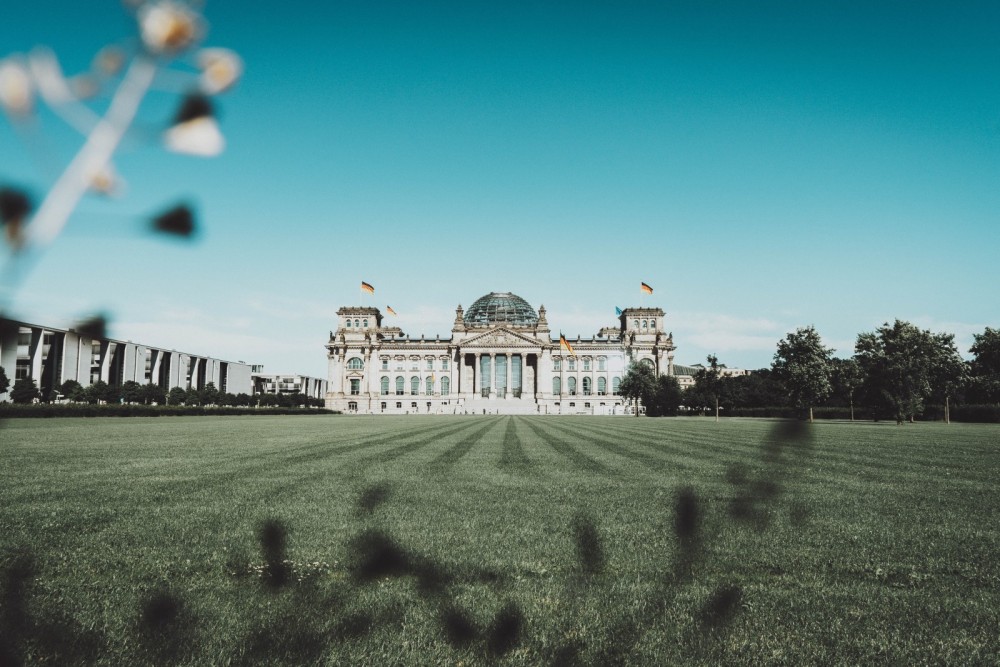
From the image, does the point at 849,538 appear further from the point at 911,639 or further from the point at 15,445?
the point at 15,445

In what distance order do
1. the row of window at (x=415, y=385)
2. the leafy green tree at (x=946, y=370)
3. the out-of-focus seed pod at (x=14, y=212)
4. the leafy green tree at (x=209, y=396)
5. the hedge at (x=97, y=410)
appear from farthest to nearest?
the row of window at (x=415, y=385) → the leafy green tree at (x=209, y=396) → the leafy green tree at (x=946, y=370) → the hedge at (x=97, y=410) → the out-of-focus seed pod at (x=14, y=212)

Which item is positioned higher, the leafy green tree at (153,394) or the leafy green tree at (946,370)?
the leafy green tree at (946,370)

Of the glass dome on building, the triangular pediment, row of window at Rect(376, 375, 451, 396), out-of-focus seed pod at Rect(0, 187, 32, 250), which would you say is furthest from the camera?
the glass dome on building

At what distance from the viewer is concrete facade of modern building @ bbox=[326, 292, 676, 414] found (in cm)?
12888

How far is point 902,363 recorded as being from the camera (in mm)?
57094

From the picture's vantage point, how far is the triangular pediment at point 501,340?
5074 inches

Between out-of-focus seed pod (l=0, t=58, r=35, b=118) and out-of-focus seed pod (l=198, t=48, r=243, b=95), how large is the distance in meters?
0.25

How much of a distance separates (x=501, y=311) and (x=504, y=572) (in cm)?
13860

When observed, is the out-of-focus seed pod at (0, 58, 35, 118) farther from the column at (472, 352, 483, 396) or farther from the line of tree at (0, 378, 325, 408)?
the column at (472, 352, 483, 396)

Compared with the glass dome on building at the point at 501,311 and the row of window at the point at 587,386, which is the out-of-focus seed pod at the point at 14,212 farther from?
the glass dome on building at the point at 501,311

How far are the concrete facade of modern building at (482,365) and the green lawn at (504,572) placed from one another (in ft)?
378

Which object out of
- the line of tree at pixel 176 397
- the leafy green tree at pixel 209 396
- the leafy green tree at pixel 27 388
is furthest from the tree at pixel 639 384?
the leafy green tree at pixel 27 388

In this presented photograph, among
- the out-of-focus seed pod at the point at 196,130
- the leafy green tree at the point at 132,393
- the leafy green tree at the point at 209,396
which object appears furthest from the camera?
the leafy green tree at the point at 209,396

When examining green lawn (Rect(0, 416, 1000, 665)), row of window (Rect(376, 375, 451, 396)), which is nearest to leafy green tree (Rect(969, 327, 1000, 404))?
green lawn (Rect(0, 416, 1000, 665))
